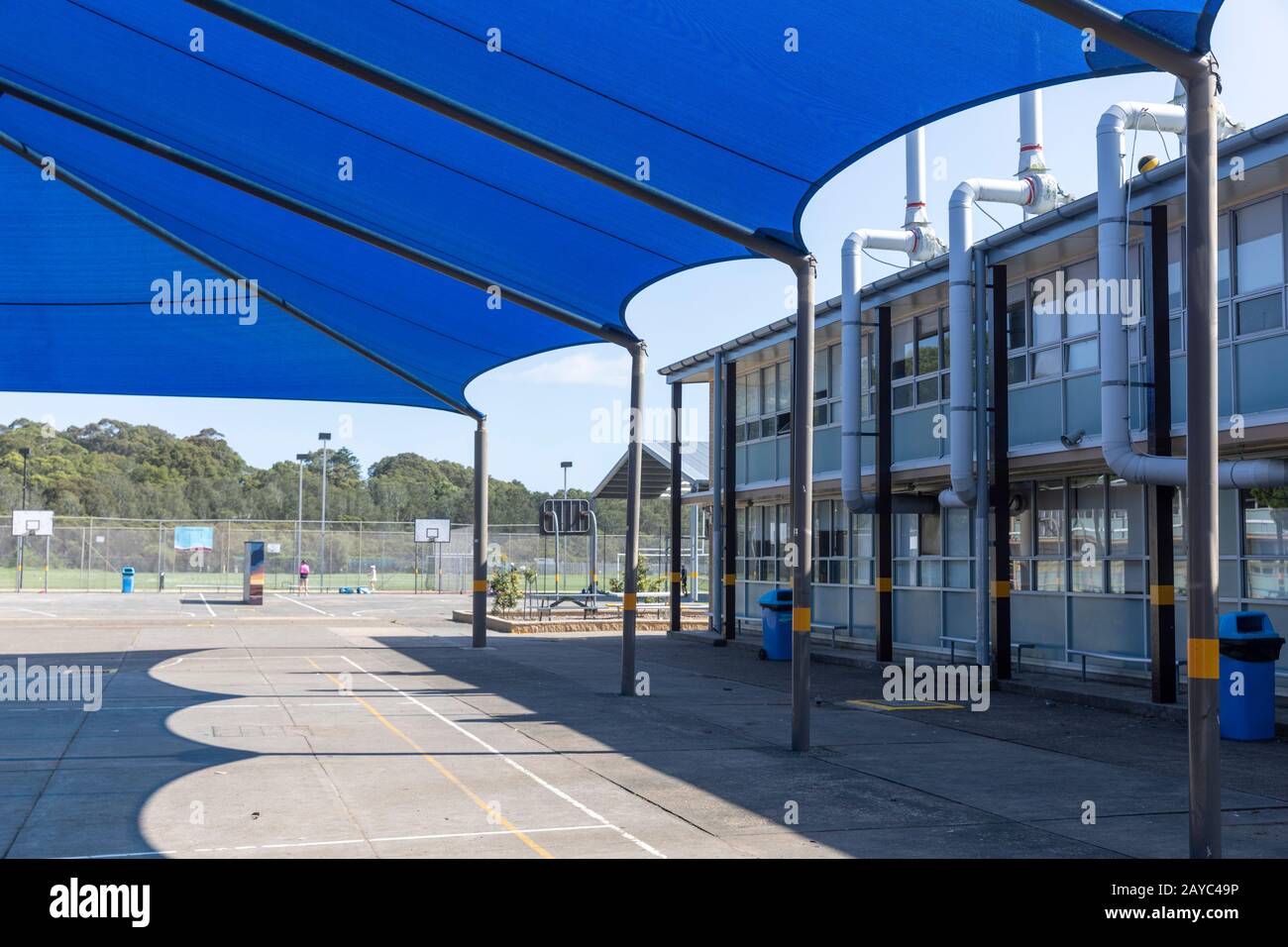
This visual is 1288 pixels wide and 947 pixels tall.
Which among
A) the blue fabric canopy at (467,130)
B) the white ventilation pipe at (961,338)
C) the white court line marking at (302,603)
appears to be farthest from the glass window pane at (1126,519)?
the white court line marking at (302,603)

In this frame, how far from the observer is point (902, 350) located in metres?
22.9

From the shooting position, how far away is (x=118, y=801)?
9.09 m

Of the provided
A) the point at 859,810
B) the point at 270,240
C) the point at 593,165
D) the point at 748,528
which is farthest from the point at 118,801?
the point at 748,528

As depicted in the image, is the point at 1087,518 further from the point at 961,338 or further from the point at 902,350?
the point at 902,350

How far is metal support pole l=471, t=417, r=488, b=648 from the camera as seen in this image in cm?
2420

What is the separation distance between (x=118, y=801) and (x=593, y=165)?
22.1 feet

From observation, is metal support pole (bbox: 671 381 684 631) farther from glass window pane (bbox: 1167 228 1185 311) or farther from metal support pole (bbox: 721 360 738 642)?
glass window pane (bbox: 1167 228 1185 311)

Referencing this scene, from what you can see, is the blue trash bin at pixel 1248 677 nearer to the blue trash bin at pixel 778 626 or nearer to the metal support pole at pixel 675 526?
the blue trash bin at pixel 778 626

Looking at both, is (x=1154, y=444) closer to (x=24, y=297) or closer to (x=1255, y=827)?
(x=1255, y=827)

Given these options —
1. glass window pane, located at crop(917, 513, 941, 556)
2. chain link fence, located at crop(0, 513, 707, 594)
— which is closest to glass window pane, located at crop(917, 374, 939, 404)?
glass window pane, located at crop(917, 513, 941, 556)

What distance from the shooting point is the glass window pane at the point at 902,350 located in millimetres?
22531

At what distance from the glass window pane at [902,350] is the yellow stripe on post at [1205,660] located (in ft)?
50.5

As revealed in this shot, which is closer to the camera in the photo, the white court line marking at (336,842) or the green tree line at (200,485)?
the white court line marking at (336,842)
